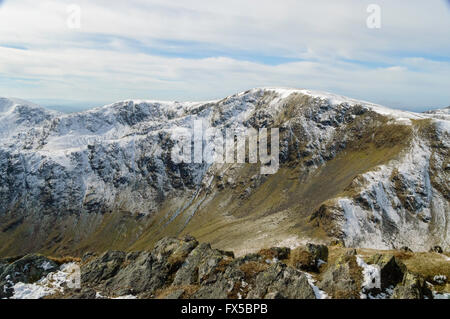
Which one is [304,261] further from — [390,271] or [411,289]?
[411,289]

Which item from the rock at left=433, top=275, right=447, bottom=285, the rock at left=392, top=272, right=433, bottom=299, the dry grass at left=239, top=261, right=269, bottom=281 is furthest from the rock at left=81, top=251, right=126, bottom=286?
the rock at left=433, top=275, right=447, bottom=285

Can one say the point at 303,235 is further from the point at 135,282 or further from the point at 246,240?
the point at 135,282

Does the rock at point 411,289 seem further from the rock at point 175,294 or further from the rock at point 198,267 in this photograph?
the rock at point 175,294

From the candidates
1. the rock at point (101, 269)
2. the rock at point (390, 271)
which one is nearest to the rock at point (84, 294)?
the rock at point (101, 269)

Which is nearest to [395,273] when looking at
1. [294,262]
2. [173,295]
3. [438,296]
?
[438,296]

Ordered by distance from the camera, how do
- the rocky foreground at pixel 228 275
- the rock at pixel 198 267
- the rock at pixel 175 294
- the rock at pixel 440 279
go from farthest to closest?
the rock at pixel 198 267 < the rock at pixel 440 279 < the rock at pixel 175 294 < the rocky foreground at pixel 228 275

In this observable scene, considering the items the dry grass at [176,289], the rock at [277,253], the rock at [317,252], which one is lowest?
the dry grass at [176,289]

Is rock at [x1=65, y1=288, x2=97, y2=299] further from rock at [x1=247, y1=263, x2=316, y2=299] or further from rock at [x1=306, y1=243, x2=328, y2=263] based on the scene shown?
rock at [x1=306, y1=243, x2=328, y2=263]
